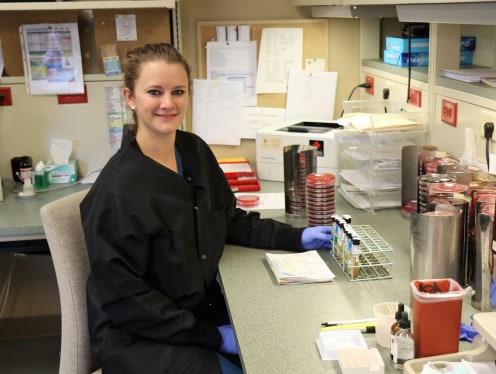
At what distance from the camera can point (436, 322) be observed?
48.6 inches

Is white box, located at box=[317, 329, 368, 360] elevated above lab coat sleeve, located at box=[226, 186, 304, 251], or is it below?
below

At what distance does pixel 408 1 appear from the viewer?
164 centimetres

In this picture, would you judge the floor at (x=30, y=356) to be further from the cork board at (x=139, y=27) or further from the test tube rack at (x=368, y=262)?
the test tube rack at (x=368, y=262)

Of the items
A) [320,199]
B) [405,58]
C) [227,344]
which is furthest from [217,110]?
[227,344]

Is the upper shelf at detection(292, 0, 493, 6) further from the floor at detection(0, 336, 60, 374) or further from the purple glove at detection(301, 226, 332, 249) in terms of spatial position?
the floor at detection(0, 336, 60, 374)

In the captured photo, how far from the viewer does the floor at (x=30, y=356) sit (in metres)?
2.85

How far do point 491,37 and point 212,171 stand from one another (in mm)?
1098

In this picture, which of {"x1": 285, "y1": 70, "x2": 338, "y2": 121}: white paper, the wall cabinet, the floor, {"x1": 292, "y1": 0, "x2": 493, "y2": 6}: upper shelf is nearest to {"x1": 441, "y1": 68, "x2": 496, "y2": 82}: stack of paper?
the wall cabinet

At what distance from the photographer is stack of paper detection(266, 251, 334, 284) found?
65.9 inches

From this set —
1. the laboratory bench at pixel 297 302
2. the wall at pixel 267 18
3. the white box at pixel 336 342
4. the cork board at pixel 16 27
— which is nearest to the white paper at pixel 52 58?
the cork board at pixel 16 27

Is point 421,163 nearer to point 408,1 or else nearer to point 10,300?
point 408,1

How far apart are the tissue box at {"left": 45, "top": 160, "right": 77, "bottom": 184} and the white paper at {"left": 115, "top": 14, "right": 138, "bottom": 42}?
1.97 feet

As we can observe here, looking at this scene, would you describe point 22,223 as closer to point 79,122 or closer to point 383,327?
point 79,122

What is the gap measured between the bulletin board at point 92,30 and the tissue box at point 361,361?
194 cm
